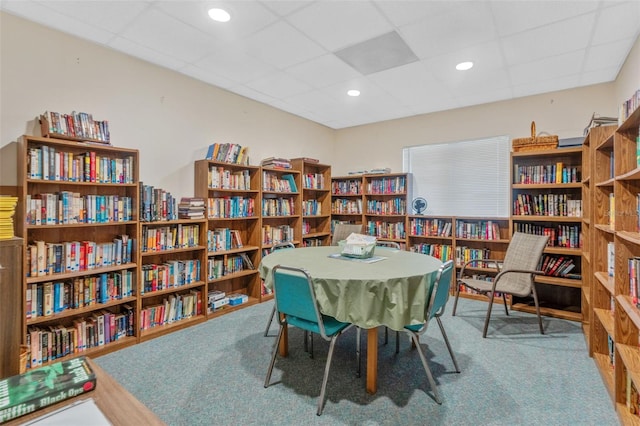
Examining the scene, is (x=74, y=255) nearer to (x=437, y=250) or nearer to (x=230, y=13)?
(x=230, y=13)

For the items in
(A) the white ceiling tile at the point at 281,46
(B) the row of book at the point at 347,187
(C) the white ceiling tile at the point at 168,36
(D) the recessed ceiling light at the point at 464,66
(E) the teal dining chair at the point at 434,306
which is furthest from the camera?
(B) the row of book at the point at 347,187

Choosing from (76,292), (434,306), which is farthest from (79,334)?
(434,306)

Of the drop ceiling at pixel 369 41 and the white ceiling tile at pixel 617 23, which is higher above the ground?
the drop ceiling at pixel 369 41

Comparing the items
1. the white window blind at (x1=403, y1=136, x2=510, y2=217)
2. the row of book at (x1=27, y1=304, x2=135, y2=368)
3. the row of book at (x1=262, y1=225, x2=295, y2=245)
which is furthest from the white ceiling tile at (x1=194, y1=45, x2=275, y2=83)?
the white window blind at (x1=403, y1=136, x2=510, y2=217)

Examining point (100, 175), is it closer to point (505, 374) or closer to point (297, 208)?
point (297, 208)

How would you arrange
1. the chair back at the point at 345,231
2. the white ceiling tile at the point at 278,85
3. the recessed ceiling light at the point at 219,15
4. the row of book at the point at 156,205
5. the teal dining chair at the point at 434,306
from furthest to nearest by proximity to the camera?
the chair back at the point at 345,231, the white ceiling tile at the point at 278,85, the row of book at the point at 156,205, the recessed ceiling light at the point at 219,15, the teal dining chair at the point at 434,306

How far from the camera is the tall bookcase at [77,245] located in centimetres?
242

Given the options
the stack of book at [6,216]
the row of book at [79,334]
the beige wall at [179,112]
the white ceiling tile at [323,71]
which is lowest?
the row of book at [79,334]

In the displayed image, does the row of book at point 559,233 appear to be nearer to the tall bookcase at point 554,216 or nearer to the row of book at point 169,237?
the tall bookcase at point 554,216

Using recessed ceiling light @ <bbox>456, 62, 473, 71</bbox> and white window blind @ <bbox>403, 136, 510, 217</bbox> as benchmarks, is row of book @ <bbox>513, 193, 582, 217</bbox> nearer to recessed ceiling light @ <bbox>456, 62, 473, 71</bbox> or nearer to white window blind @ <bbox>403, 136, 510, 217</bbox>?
white window blind @ <bbox>403, 136, 510, 217</bbox>

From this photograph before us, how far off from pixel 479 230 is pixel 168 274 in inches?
151

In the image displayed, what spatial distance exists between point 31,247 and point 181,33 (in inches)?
80.5

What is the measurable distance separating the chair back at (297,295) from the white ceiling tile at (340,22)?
6.22ft

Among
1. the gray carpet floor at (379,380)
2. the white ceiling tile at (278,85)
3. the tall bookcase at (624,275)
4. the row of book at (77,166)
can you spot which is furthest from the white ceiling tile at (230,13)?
the gray carpet floor at (379,380)
